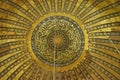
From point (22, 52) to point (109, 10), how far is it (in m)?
4.10

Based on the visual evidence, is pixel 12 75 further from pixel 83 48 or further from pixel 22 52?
pixel 83 48

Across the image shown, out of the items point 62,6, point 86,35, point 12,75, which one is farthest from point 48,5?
point 12,75

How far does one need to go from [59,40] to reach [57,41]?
101mm

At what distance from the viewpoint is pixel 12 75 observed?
10141mm

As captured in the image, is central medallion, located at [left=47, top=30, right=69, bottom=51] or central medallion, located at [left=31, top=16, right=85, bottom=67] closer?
central medallion, located at [left=31, top=16, right=85, bottom=67]

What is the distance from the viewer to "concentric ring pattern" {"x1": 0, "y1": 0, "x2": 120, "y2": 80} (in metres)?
9.40

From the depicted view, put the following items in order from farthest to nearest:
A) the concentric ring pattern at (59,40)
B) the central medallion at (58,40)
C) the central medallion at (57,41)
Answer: the central medallion at (58,40) → the central medallion at (57,41) → the concentric ring pattern at (59,40)

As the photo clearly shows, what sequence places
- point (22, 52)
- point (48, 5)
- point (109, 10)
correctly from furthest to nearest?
1. point (22, 52)
2. point (48, 5)
3. point (109, 10)

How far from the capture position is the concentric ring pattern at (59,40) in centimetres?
940

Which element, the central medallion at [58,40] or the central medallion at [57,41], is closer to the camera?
the central medallion at [57,41]

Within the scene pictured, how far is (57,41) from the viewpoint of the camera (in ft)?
35.0

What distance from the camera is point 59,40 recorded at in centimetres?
1066

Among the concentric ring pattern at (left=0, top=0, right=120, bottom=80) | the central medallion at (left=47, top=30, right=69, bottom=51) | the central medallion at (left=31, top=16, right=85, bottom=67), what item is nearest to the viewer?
the concentric ring pattern at (left=0, top=0, right=120, bottom=80)

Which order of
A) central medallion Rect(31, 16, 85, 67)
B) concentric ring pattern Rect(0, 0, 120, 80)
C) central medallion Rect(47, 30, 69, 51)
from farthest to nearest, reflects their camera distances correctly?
1. central medallion Rect(47, 30, 69, 51)
2. central medallion Rect(31, 16, 85, 67)
3. concentric ring pattern Rect(0, 0, 120, 80)
